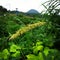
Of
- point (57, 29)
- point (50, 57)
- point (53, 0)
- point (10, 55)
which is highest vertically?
point (53, 0)

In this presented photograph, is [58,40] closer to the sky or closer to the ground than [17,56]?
closer to the sky

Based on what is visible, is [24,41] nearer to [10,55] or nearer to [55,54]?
[10,55]

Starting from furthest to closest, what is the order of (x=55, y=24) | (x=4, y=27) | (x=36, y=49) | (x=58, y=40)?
(x=4, y=27) → (x=36, y=49) → (x=55, y=24) → (x=58, y=40)

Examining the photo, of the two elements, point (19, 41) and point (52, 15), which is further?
point (19, 41)

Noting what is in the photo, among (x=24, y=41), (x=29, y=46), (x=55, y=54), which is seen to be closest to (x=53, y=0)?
(x=55, y=54)

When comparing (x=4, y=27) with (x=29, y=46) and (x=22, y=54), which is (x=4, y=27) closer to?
(x=29, y=46)

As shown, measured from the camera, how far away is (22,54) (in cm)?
291

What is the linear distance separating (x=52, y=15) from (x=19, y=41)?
1.87 meters

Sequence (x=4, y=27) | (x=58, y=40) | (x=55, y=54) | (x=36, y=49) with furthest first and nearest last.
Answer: (x=4, y=27) < (x=36, y=49) < (x=58, y=40) < (x=55, y=54)

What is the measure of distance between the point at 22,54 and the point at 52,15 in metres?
1.15

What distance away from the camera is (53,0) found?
1766 mm

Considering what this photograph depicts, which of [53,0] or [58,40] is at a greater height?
[53,0]

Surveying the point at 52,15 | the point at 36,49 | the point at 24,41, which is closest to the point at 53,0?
the point at 52,15

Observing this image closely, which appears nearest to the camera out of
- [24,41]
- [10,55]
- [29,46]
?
[10,55]
